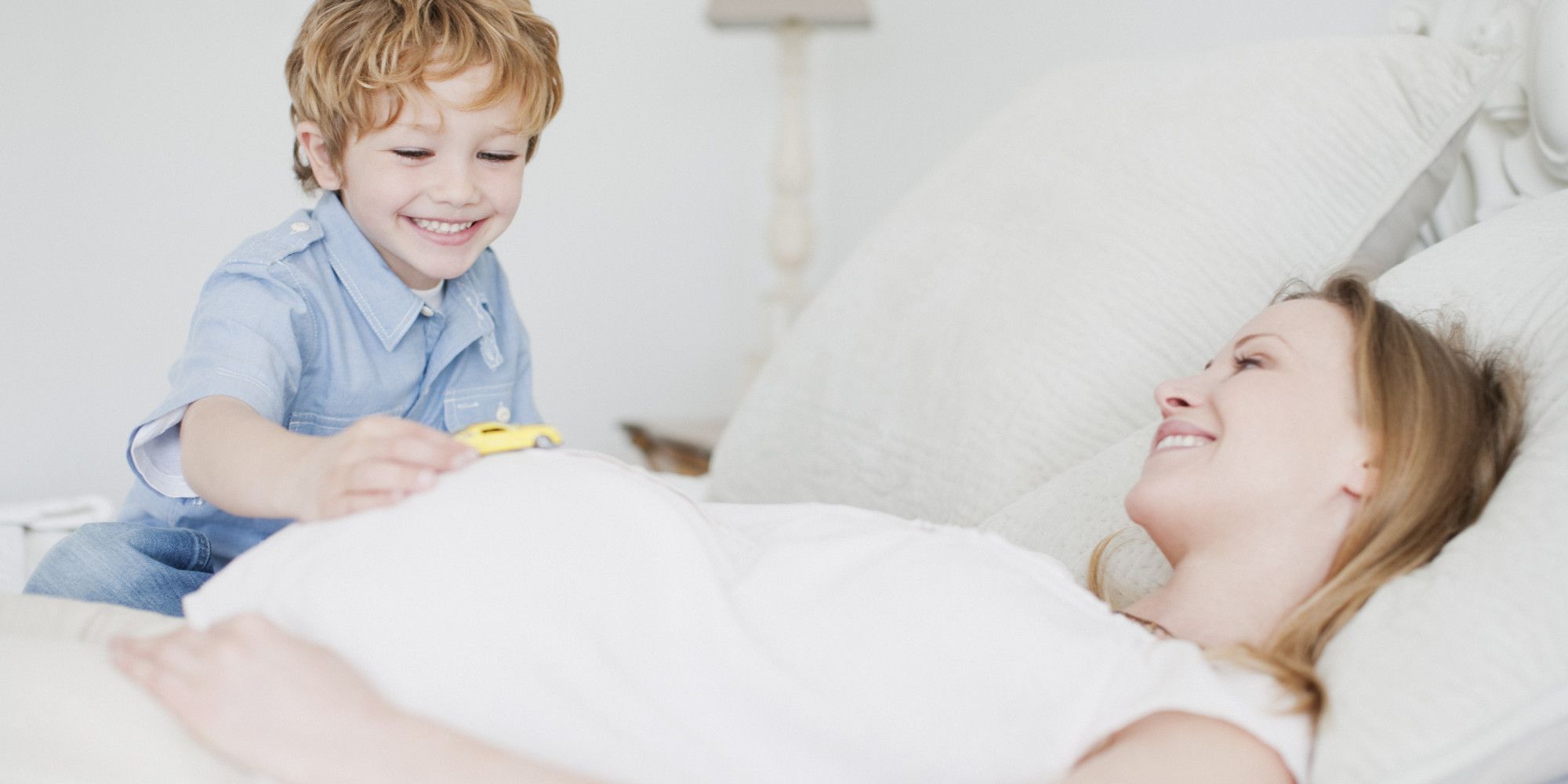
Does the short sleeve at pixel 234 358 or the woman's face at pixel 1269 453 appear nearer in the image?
the woman's face at pixel 1269 453

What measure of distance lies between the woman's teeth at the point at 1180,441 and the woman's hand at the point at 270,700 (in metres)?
0.59

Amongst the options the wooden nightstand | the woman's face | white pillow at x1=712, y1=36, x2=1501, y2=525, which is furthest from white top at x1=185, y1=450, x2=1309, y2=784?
the wooden nightstand

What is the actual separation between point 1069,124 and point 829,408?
413mm

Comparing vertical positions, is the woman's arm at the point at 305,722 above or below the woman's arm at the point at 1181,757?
above

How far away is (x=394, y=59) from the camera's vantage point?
1.09 meters

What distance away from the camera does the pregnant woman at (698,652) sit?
60 cm

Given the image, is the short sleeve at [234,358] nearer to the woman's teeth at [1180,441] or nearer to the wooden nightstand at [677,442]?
the woman's teeth at [1180,441]

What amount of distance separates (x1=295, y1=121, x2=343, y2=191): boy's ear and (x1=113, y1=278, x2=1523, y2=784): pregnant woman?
2.01 ft

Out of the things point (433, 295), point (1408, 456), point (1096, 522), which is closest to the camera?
point (1408, 456)

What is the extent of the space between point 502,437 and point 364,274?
0.50 metres

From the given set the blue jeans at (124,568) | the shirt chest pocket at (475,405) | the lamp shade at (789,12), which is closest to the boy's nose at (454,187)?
the shirt chest pocket at (475,405)

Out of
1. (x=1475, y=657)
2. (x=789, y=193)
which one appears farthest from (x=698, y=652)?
(x=789, y=193)

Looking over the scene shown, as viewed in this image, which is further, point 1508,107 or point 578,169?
point 578,169

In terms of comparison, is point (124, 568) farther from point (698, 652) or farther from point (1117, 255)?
point (1117, 255)
